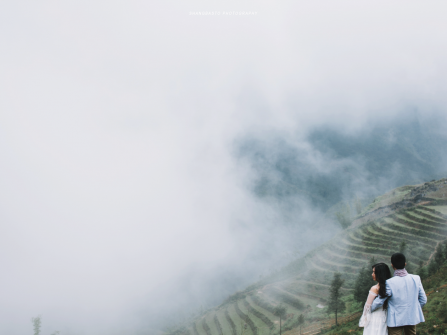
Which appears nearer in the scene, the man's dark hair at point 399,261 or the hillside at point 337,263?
the man's dark hair at point 399,261

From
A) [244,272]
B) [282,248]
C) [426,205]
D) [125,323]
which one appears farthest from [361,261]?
[125,323]

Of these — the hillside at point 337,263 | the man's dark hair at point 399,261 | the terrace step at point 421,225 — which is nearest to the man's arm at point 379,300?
the man's dark hair at point 399,261

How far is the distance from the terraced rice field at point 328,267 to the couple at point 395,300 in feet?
128

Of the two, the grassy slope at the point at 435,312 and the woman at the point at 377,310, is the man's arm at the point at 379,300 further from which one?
the grassy slope at the point at 435,312

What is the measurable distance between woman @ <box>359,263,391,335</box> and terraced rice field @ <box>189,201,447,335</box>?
38.9 m

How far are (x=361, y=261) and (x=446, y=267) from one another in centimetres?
2677

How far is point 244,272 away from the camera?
15175 cm

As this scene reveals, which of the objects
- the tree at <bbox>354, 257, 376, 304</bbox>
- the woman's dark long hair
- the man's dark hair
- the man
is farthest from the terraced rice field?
the woman's dark long hair

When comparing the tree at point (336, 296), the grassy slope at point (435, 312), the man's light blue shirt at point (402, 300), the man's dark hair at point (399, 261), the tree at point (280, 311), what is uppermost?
the man's dark hair at point (399, 261)

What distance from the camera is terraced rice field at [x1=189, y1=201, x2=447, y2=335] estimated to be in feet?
160

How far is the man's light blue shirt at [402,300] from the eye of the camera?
19.8 feet

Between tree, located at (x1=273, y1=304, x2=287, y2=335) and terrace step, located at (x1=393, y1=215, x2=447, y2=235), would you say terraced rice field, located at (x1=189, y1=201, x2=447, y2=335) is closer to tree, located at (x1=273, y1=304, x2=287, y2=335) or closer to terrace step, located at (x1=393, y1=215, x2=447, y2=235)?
terrace step, located at (x1=393, y1=215, x2=447, y2=235)

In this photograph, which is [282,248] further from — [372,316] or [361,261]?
[372,316]

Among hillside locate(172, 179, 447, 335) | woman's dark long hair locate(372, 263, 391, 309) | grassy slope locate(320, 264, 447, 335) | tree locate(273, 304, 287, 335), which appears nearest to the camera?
woman's dark long hair locate(372, 263, 391, 309)
